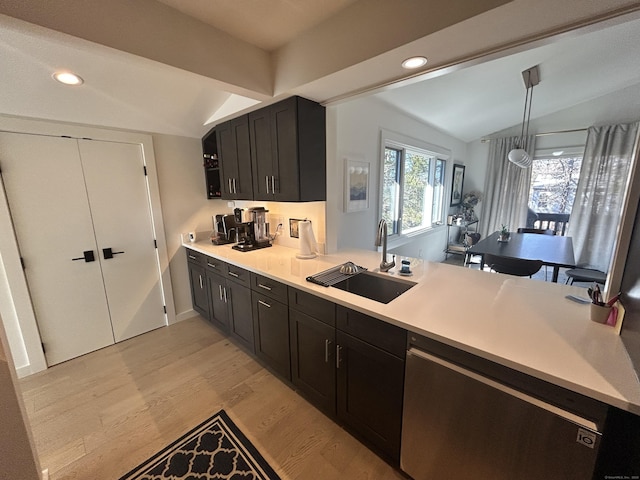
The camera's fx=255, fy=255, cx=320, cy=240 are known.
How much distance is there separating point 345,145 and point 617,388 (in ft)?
7.59

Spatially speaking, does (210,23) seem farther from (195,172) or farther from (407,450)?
(407,450)

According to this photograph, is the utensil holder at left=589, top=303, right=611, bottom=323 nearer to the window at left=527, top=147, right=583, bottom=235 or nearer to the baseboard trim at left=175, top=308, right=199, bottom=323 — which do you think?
the baseboard trim at left=175, top=308, right=199, bottom=323

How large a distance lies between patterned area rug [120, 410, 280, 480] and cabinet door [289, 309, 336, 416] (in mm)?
472

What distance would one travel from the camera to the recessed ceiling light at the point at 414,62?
135 centimetres

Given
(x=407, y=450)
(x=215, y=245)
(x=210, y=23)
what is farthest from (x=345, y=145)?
(x=407, y=450)

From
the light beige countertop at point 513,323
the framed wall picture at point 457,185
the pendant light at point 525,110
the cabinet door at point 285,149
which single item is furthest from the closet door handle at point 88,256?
the framed wall picture at point 457,185

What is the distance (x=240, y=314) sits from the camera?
239 centimetres

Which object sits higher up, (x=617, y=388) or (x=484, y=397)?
(x=617, y=388)

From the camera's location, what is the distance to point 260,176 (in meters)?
2.38

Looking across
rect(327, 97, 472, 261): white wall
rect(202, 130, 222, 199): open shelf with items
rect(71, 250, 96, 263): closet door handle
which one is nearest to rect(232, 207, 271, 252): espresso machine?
rect(202, 130, 222, 199): open shelf with items

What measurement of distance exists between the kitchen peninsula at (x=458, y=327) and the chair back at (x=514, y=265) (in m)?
0.97

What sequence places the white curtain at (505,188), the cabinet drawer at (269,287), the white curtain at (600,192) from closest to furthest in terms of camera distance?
the cabinet drawer at (269,287), the white curtain at (600,192), the white curtain at (505,188)

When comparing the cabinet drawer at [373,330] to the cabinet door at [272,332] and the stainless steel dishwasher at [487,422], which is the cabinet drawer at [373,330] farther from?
the cabinet door at [272,332]

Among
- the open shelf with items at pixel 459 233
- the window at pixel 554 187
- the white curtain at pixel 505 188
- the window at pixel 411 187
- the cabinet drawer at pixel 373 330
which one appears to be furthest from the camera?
the open shelf with items at pixel 459 233
